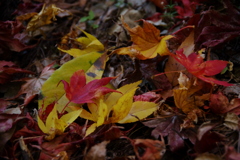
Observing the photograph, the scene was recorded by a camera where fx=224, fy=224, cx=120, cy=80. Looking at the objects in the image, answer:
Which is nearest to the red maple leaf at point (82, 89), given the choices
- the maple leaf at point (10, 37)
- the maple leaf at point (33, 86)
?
the maple leaf at point (33, 86)

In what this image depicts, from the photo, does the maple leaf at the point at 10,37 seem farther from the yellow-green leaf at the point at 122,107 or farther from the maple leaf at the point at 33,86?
the yellow-green leaf at the point at 122,107

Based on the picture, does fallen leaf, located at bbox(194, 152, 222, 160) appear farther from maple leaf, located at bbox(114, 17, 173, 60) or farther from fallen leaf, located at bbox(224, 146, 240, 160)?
maple leaf, located at bbox(114, 17, 173, 60)

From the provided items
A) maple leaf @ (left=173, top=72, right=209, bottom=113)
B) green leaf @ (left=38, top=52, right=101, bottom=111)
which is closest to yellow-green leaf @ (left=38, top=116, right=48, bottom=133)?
green leaf @ (left=38, top=52, right=101, bottom=111)

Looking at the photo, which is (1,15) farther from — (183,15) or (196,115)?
(196,115)

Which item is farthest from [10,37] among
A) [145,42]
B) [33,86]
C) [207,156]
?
[207,156]

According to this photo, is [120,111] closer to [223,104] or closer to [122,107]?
[122,107]

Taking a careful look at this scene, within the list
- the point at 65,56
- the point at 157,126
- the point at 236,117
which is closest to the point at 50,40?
the point at 65,56
